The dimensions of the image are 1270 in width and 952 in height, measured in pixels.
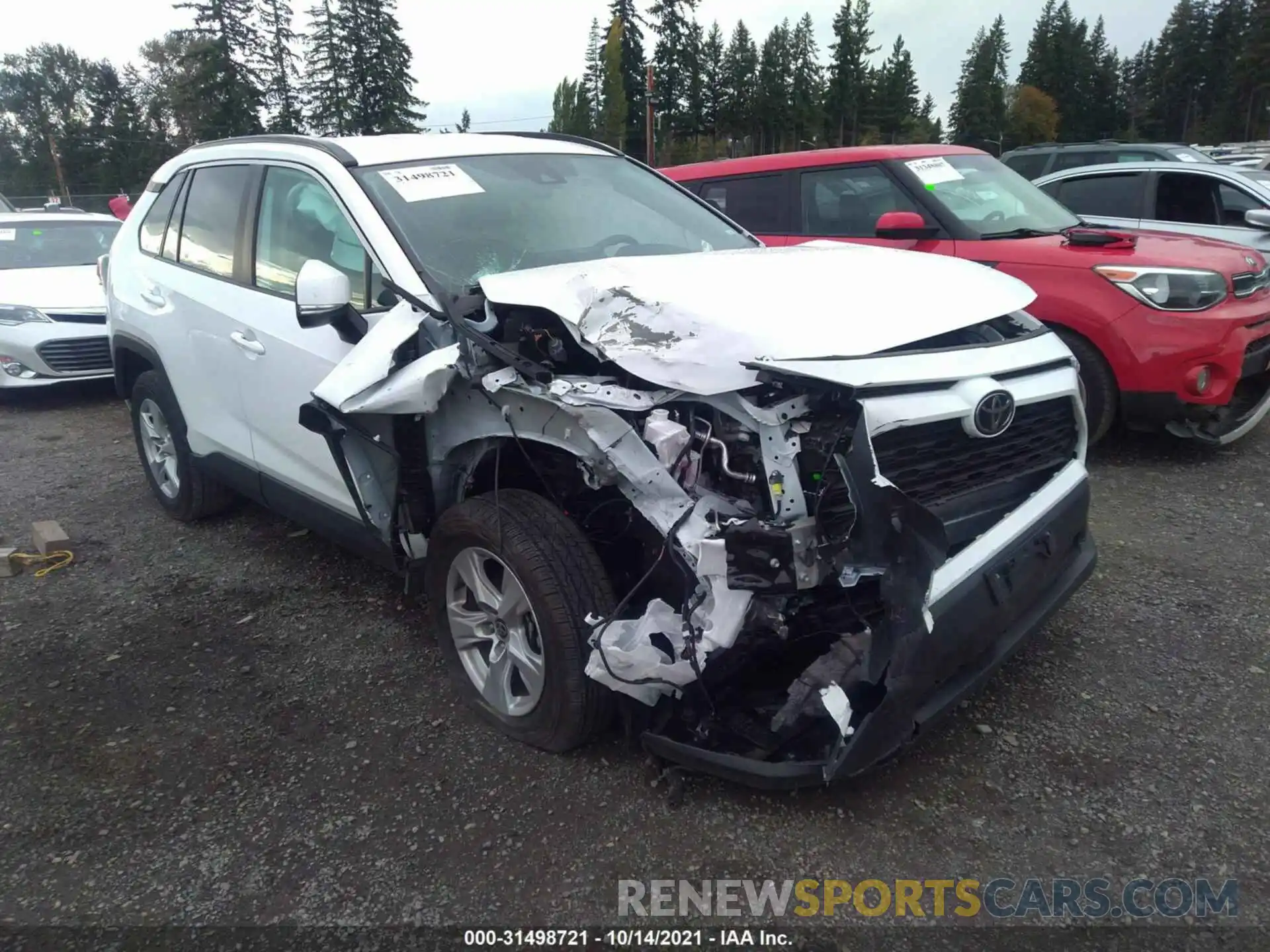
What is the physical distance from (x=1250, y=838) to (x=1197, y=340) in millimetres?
3256

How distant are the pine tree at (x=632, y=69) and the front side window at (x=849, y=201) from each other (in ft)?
191

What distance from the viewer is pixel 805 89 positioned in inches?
3007

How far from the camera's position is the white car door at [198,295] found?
12.7ft

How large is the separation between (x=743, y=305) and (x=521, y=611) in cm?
111

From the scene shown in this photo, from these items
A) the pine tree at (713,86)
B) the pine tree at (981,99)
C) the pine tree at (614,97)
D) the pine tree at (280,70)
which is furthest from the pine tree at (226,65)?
the pine tree at (981,99)

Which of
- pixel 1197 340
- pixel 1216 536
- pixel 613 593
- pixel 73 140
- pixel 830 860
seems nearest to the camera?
pixel 830 860

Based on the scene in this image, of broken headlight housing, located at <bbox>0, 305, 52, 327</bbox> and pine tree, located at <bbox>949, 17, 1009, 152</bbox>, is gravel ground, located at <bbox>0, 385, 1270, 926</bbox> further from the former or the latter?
pine tree, located at <bbox>949, 17, 1009, 152</bbox>

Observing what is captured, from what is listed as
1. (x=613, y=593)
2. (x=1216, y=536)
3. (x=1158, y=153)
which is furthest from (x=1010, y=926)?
(x=1158, y=153)

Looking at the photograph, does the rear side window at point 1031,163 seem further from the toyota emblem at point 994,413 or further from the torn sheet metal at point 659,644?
the torn sheet metal at point 659,644

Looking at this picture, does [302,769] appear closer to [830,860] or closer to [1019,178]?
[830,860]

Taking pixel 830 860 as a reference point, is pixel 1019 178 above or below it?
above

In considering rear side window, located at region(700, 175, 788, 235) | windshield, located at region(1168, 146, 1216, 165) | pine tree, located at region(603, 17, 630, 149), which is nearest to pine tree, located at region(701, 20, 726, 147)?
pine tree, located at region(603, 17, 630, 149)

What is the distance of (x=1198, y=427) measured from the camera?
17.0 ft

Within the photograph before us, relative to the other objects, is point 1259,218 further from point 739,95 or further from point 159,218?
point 739,95
